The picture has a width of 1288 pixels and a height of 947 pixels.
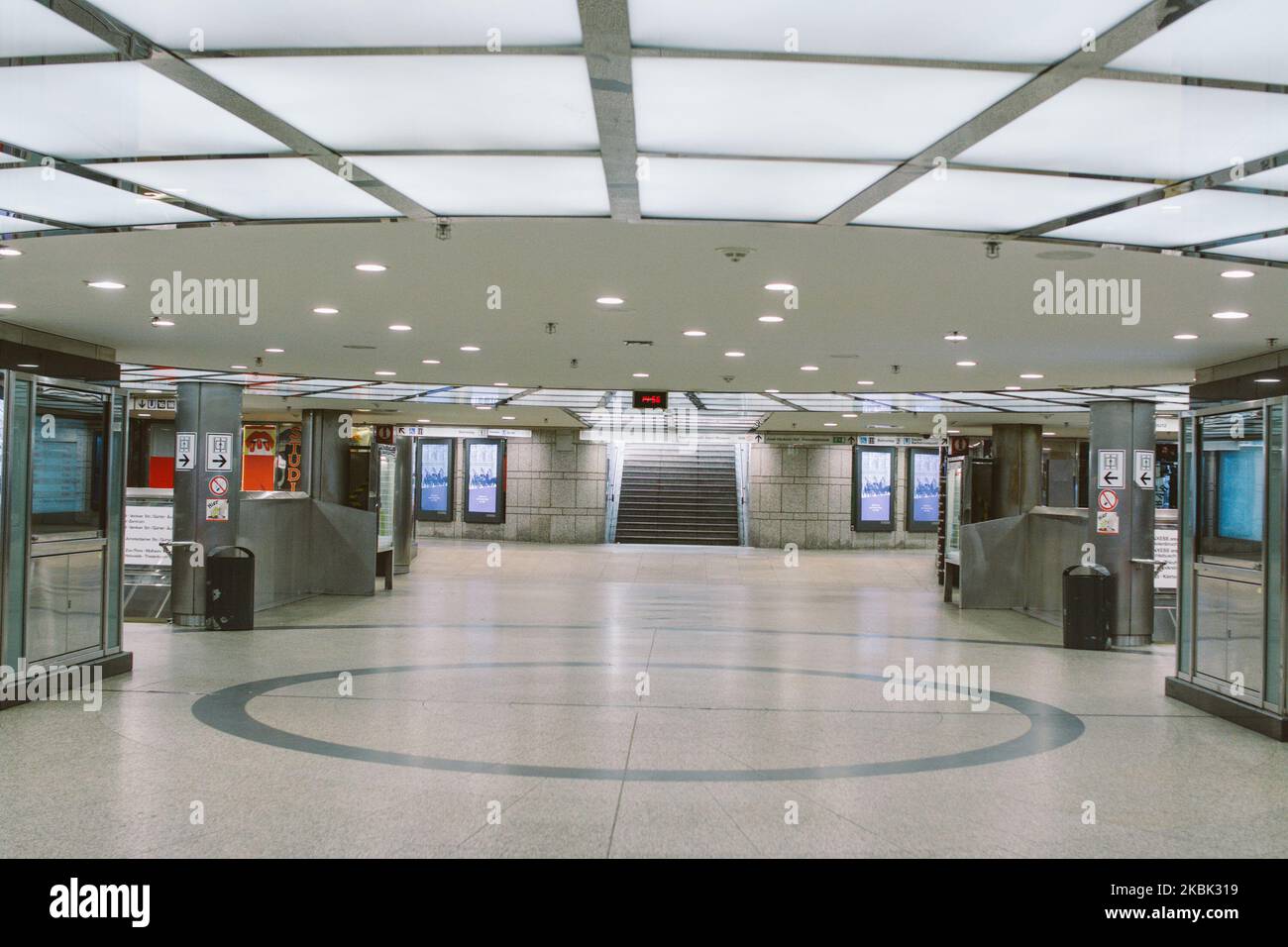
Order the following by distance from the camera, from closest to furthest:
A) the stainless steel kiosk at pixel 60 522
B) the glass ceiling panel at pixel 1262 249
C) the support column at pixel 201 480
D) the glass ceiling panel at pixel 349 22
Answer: the glass ceiling panel at pixel 349 22, the glass ceiling panel at pixel 1262 249, the stainless steel kiosk at pixel 60 522, the support column at pixel 201 480

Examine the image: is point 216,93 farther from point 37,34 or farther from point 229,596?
point 229,596

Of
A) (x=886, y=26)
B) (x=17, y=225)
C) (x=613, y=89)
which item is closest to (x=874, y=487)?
(x=17, y=225)

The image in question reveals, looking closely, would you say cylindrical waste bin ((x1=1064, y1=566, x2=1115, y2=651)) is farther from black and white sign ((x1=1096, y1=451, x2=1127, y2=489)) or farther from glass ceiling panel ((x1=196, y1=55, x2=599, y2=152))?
glass ceiling panel ((x1=196, y1=55, x2=599, y2=152))

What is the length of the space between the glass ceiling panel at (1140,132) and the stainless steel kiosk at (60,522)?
22.8 ft

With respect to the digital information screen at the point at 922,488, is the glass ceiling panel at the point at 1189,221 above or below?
above

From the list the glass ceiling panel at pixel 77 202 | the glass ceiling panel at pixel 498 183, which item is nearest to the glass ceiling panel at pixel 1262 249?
the glass ceiling panel at pixel 498 183

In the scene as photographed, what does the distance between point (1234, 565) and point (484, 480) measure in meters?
24.4

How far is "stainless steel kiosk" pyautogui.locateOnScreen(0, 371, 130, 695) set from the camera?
297 inches

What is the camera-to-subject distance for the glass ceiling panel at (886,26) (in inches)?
131

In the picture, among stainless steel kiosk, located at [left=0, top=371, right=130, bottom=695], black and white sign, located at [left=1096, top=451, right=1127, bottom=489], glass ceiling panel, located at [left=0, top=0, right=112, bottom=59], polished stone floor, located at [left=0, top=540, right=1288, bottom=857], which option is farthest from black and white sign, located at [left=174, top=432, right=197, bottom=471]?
black and white sign, located at [left=1096, top=451, right=1127, bottom=489]

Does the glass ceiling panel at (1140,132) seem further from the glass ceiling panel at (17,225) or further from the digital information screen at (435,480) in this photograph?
the digital information screen at (435,480)

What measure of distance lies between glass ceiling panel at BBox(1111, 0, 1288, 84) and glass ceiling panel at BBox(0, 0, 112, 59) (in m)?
3.69

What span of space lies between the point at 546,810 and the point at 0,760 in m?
3.35
